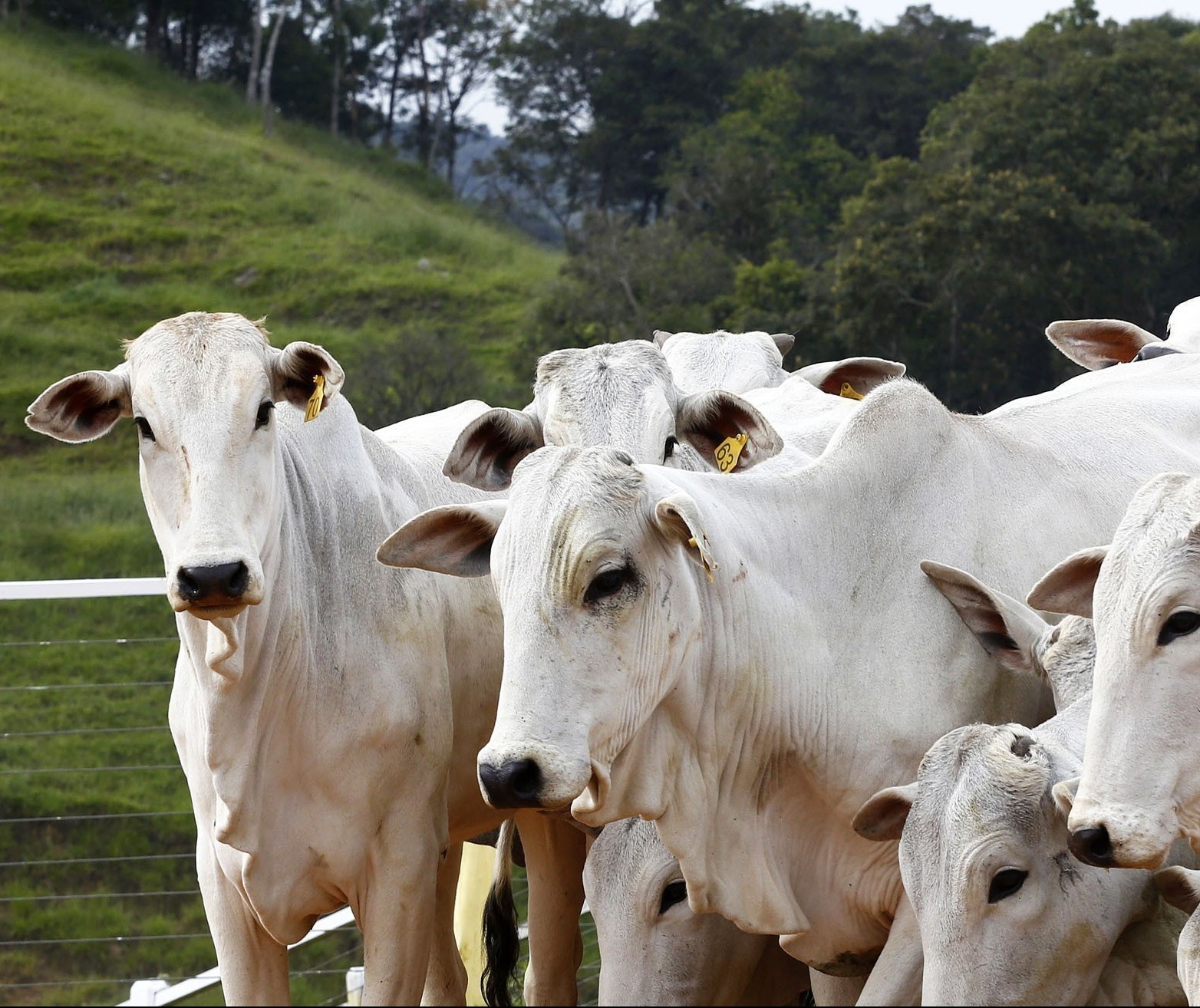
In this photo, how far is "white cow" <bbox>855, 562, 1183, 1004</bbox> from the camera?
3461mm

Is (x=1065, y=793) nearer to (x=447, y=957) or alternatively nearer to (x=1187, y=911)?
(x=1187, y=911)

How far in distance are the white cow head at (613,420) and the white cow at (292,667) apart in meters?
0.32

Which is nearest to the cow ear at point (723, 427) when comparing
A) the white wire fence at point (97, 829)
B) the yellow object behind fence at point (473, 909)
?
the yellow object behind fence at point (473, 909)

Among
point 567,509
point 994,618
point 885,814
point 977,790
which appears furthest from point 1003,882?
point 567,509

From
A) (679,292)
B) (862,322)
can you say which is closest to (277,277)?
(679,292)

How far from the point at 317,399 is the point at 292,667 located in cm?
69

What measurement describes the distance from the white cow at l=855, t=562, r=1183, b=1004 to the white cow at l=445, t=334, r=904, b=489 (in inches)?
53.4

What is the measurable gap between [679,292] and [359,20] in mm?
24287

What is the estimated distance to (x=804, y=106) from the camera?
134 feet

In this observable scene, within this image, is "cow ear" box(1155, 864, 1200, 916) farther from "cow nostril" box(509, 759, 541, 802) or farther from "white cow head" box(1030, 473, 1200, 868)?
"cow nostril" box(509, 759, 541, 802)

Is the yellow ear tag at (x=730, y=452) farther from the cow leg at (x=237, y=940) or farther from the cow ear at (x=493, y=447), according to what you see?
the cow leg at (x=237, y=940)

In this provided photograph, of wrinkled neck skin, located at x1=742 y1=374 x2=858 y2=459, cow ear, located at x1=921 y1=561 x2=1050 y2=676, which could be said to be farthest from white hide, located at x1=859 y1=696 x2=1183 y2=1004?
wrinkled neck skin, located at x1=742 y1=374 x2=858 y2=459

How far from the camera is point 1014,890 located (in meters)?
3.50

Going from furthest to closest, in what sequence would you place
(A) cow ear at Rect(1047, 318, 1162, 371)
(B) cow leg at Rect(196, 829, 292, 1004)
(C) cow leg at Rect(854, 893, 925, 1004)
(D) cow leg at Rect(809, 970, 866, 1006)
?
1. (A) cow ear at Rect(1047, 318, 1162, 371)
2. (B) cow leg at Rect(196, 829, 292, 1004)
3. (D) cow leg at Rect(809, 970, 866, 1006)
4. (C) cow leg at Rect(854, 893, 925, 1004)
